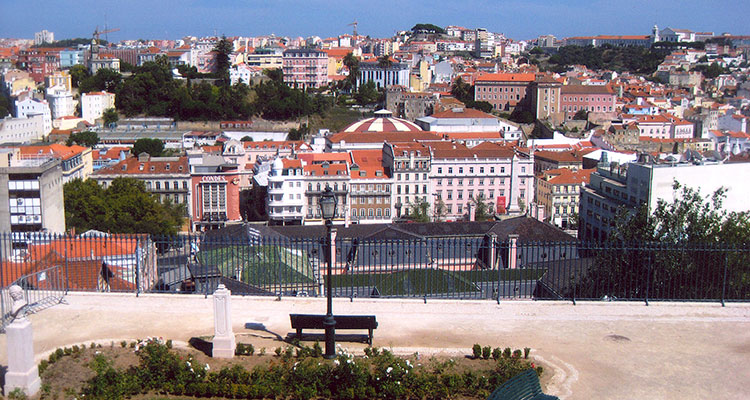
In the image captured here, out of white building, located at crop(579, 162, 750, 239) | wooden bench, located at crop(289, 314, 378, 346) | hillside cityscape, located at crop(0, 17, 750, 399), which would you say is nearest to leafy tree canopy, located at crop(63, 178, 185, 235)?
hillside cityscape, located at crop(0, 17, 750, 399)

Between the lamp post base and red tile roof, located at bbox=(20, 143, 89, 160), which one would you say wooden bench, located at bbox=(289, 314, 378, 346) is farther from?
red tile roof, located at bbox=(20, 143, 89, 160)

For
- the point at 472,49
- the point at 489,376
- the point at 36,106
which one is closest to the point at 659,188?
the point at 489,376

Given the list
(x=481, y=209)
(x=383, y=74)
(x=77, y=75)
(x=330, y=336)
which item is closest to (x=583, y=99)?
(x=383, y=74)

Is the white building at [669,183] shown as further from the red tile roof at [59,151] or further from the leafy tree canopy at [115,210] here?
the red tile roof at [59,151]

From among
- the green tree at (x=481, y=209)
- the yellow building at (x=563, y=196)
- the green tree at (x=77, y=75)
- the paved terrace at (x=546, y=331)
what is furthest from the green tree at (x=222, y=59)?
the paved terrace at (x=546, y=331)

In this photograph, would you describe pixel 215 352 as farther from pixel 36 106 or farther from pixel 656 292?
pixel 36 106
